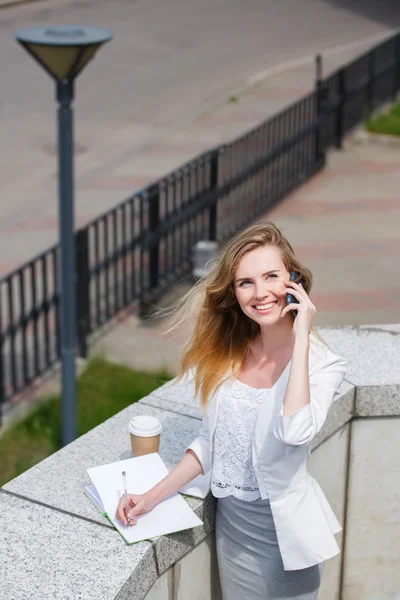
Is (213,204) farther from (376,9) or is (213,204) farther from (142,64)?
(376,9)

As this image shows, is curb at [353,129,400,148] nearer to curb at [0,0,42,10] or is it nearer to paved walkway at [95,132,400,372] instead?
paved walkway at [95,132,400,372]

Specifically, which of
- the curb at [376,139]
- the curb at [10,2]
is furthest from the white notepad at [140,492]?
the curb at [10,2]

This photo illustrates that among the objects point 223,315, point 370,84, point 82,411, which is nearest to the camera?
point 223,315

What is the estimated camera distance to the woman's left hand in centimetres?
261

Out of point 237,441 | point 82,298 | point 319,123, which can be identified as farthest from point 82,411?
point 319,123

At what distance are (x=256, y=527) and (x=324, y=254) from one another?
788cm

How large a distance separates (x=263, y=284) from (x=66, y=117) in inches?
173

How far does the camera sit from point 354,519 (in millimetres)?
3535

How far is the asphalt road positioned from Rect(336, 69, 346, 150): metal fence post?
252 cm

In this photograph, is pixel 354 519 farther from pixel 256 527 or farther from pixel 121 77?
→ pixel 121 77

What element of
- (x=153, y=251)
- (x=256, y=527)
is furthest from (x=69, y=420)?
(x=256, y=527)

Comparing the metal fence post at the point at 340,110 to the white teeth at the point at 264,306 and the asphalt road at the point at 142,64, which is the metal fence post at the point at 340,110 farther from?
the white teeth at the point at 264,306

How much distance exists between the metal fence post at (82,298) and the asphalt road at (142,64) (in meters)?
2.87

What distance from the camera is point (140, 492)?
289 cm
